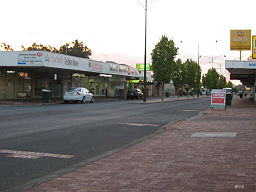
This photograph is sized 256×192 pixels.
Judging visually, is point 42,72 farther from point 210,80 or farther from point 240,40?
point 210,80

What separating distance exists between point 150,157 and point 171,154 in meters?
0.57

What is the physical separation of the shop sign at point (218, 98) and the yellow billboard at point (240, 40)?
1426 cm

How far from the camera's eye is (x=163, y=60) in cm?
5462

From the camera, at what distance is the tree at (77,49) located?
376 ft

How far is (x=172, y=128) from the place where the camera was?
1412cm

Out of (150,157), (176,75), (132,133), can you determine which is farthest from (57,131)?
(176,75)

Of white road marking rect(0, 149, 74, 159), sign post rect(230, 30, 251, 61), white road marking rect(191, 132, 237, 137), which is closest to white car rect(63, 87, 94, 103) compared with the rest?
sign post rect(230, 30, 251, 61)

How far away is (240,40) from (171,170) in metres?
35.5

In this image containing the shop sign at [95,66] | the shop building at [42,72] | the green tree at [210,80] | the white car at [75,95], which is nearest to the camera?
the shop building at [42,72]

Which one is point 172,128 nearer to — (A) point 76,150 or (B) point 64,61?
(A) point 76,150

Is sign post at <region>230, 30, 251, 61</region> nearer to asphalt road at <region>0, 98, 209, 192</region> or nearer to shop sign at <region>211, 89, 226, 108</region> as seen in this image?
shop sign at <region>211, 89, 226, 108</region>

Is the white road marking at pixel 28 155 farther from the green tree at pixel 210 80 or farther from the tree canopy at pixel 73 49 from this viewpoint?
the green tree at pixel 210 80

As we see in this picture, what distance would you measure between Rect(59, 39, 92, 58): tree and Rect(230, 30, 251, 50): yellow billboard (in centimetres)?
7861

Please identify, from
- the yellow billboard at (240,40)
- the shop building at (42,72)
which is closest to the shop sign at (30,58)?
the shop building at (42,72)
